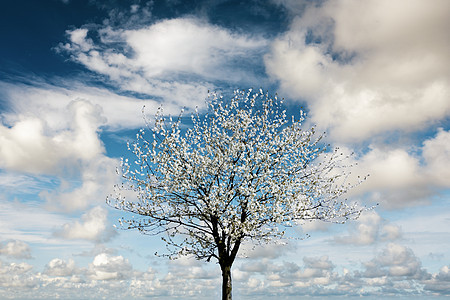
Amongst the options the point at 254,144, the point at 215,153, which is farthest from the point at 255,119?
the point at 215,153

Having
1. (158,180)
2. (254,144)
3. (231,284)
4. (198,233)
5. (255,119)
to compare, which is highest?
(255,119)

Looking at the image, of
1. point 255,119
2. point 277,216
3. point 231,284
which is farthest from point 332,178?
point 231,284

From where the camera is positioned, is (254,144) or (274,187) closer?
(274,187)

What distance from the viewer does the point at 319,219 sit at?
2695 centimetres

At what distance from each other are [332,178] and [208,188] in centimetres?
823

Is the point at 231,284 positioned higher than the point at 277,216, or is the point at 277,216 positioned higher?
the point at 277,216

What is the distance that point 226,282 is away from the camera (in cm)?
2622

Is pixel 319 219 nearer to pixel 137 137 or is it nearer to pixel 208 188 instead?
pixel 208 188

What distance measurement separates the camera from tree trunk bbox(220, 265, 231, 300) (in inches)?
1016

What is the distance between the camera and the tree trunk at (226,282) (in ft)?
84.7

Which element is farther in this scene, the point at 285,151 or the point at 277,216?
the point at 285,151

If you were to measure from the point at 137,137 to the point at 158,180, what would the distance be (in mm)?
3237

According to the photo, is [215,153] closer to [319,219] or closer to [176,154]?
[176,154]

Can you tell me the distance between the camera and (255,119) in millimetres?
28750
